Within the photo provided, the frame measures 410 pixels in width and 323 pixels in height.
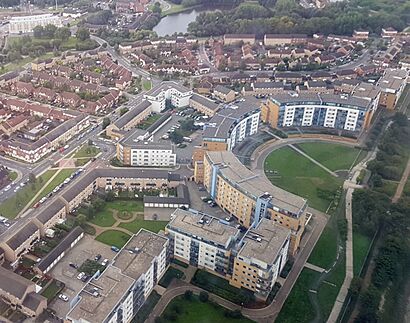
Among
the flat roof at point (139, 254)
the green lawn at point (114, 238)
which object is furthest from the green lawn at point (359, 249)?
the green lawn at point (114, 238)

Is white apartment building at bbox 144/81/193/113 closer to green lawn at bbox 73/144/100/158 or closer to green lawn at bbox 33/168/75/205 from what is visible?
green lawn at bbox 73/144/100/158

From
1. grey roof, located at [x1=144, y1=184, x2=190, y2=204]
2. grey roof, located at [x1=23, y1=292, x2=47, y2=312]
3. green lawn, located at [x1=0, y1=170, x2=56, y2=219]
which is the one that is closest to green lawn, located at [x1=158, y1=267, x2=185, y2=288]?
grey roof, located at [x1=144, y1=184, x2=190, y2=204]

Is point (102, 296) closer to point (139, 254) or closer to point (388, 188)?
point (139, 254)

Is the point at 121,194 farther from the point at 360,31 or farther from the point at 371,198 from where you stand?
the point at 360,31

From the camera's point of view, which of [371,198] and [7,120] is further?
[7,120]

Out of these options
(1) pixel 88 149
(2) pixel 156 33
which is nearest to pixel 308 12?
(2) pixel 156 33

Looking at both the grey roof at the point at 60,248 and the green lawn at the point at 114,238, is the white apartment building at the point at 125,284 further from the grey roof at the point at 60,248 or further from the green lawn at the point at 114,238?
the grey roof at the point at 60,248
